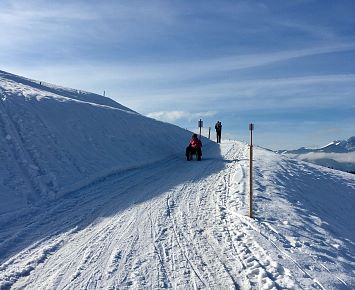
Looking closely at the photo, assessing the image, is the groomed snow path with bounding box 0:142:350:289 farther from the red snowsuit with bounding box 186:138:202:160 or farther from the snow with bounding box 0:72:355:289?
the red snowsuit with bounding box 186:138:202:160

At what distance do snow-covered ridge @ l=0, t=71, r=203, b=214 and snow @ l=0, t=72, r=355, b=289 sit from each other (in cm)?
9

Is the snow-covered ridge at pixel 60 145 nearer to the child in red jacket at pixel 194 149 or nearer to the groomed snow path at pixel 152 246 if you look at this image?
the groomed snow path at pixel 152 246

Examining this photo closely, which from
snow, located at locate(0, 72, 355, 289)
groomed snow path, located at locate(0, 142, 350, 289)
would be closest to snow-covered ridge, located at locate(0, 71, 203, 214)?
snow, located at locate(0, 72, 355, 289)

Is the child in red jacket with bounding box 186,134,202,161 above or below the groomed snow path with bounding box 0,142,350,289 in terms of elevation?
above

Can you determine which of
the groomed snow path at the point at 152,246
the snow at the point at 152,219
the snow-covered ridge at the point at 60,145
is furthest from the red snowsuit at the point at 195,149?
the groomed snow path at the point at 152,246

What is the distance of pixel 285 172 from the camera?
19562 mm

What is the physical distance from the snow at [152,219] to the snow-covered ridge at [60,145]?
0.09m

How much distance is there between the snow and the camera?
300 inches

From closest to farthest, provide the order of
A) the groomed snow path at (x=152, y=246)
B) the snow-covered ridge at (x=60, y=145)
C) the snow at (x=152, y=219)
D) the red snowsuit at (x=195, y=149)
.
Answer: the groomed snow path at (x=152, y=246) < the snow at (x=152, y=219) < the snow-covered ridge at (x=60, y=145) < the red snowsuit at (x=195, y=149)

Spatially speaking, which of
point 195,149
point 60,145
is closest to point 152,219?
point 60,145

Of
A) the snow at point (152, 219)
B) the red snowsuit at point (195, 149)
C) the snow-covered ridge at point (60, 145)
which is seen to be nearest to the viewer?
the snow at point (152, 219)

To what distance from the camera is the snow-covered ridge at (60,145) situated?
1430 centimetres

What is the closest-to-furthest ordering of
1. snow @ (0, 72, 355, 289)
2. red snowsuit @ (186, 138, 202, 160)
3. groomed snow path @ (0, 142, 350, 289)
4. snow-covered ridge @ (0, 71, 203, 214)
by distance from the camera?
groomed snow path @ (0, 142, 350, 289), snow @ (0, 72, 355, 289), snow-covered ridge @ (0, 71, 203, 214), red snowsuit @ (186, 138, 202, 160)

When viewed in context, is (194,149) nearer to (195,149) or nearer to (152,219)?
(195,149)
